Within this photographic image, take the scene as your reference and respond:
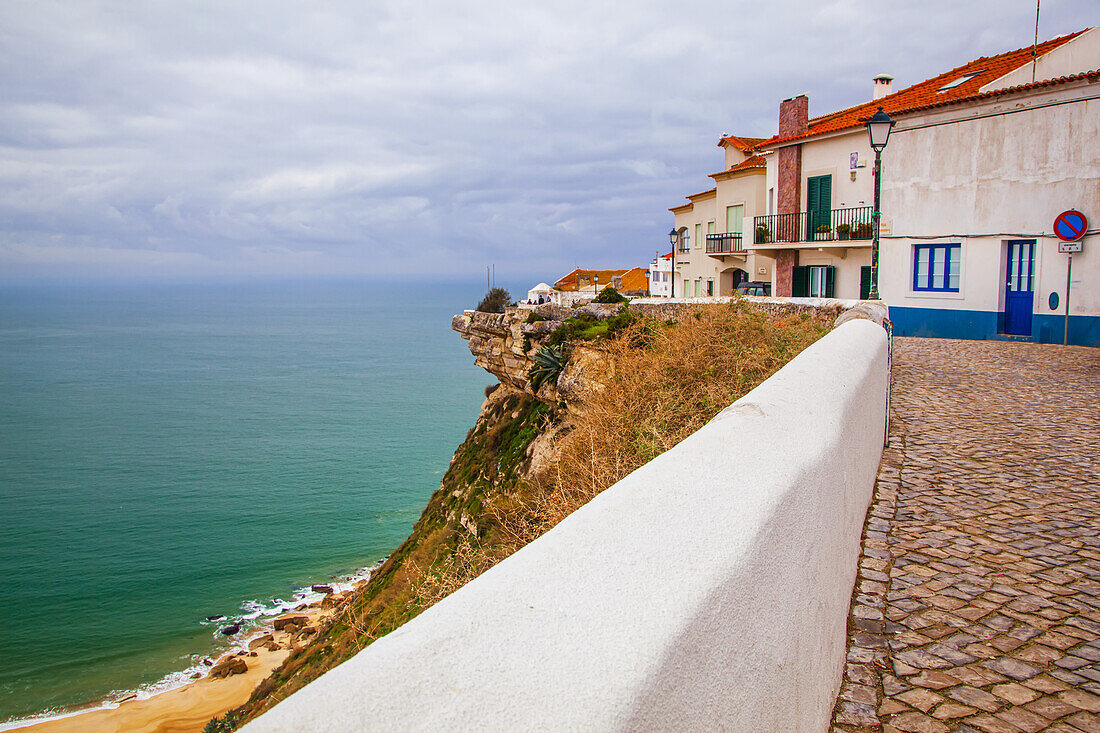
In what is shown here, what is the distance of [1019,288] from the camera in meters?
18.7

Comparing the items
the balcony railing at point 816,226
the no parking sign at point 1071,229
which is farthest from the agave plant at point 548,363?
the balcony railing at point 816,226

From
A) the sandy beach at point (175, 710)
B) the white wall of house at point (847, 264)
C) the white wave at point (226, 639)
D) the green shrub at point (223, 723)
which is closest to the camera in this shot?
the green shrub at point (223, 723)

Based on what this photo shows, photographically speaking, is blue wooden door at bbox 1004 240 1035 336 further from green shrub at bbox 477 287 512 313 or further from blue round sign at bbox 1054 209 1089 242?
green shrub at bbox 477 287 512 313

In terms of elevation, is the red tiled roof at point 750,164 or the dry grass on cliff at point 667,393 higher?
the red tiled roof at point 750,164

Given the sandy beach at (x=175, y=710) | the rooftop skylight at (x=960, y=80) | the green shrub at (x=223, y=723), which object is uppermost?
the rooftop skylight at (x=960, y=80)

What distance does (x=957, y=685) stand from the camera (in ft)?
11.1

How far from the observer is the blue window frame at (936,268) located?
1975cm

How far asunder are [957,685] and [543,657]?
2971mm

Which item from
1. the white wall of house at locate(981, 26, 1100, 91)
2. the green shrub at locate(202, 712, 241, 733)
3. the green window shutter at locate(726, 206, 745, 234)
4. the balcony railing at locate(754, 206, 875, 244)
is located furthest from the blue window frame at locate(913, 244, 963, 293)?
the green shrub at locate(202, 712, 241, 733)

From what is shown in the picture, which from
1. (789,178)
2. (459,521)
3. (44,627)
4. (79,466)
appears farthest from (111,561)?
(789,178)

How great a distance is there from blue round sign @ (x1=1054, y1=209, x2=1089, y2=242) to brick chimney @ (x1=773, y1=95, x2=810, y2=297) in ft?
36.3

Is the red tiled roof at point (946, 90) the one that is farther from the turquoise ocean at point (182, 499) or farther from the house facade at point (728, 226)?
the turquoise ocean at point (182, 499)

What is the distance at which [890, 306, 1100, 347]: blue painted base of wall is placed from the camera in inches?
672

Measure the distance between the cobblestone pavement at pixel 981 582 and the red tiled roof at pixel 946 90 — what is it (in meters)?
13.5
